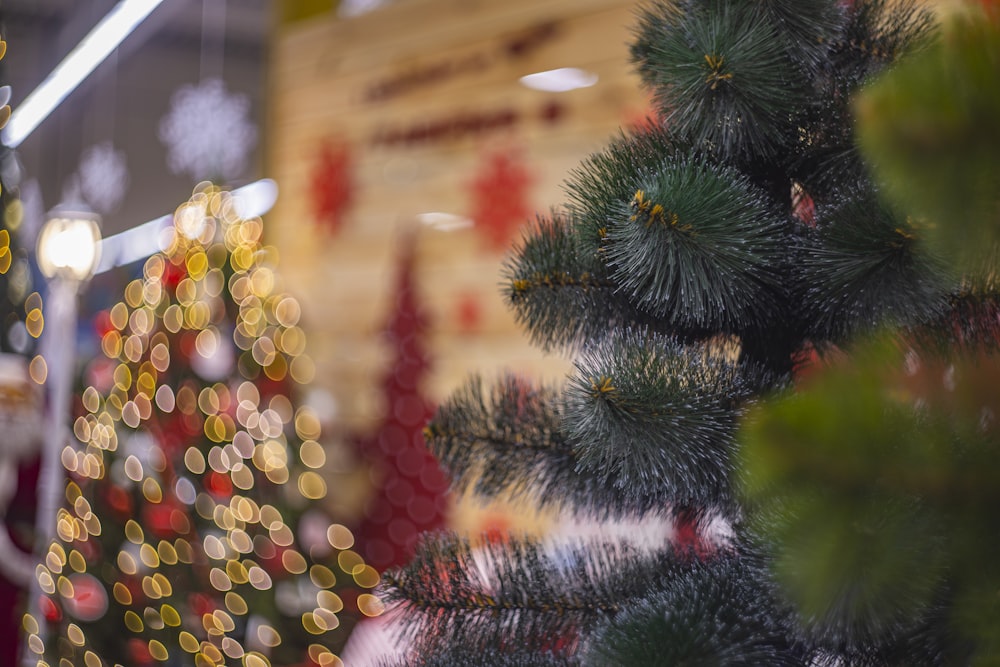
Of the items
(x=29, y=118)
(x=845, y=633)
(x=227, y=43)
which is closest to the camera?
(x=845, y=633)

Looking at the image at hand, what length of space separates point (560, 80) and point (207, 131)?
7.41 feet

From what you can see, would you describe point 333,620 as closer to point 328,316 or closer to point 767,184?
point 328,316

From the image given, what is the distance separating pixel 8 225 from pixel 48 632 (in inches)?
48.8

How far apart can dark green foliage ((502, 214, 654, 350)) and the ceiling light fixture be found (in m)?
2.52

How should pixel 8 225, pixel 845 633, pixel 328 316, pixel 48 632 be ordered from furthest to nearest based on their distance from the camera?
pixel 328 316, pixel 8 225, pixel 48 632, pixel 845 633

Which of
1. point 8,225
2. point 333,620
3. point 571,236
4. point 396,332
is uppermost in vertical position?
point 8,225

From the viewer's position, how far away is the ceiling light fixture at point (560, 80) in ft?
10.2

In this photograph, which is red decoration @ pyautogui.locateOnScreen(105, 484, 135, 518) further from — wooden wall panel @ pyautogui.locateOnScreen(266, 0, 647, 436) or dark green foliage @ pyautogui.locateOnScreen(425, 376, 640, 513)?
dark green foliage @ pyautogui.locateOnScreen(425, 376, 640, 513)

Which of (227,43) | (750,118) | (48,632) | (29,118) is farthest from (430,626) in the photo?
(29,118)

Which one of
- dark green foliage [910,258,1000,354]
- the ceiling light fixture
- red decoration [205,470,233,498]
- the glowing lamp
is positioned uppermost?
the ceiling light fixture

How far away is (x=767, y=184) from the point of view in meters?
0.66

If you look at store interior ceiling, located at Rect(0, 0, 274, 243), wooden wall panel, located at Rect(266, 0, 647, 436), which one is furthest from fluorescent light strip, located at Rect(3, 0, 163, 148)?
wooden wall panel, located at Rect(266, 0, 647, 436)

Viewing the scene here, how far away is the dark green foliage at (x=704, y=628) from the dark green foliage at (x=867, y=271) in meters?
0.17

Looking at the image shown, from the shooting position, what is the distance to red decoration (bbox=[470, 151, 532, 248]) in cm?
325
